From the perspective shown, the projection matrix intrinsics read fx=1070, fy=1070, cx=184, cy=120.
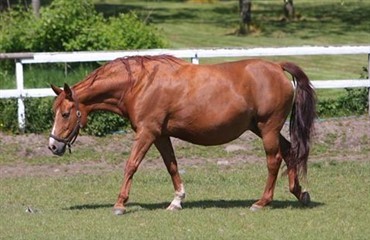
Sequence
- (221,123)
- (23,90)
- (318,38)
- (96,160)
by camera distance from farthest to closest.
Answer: (318,38), (23,90), (96,160), (221,123)

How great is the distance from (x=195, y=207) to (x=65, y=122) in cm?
178

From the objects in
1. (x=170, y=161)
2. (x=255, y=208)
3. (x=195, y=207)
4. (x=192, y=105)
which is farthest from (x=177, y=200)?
(x=192, y=105)

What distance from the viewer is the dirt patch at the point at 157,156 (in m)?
16.0

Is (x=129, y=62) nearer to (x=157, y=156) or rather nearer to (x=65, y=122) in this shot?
(x=65, y=122)

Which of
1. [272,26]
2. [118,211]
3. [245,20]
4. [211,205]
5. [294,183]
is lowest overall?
[272,26]

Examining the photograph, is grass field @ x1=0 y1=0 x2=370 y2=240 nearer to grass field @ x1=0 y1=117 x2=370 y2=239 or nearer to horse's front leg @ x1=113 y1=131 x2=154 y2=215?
grass field @ x1=0 y1=117 x2=370 y2=239

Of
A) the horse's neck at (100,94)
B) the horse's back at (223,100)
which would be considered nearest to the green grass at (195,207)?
the horse's back at (223,100)

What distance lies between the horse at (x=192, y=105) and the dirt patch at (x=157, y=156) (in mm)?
3797

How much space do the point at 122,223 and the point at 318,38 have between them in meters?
24.6

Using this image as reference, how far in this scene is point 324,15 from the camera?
139 feet

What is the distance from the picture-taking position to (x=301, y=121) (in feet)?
39.2

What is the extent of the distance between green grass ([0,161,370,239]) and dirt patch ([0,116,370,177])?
24.1 inches

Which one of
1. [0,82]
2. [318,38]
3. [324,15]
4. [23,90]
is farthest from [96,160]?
[324,15]

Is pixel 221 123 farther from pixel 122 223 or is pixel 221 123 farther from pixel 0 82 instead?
pixel 0 82
